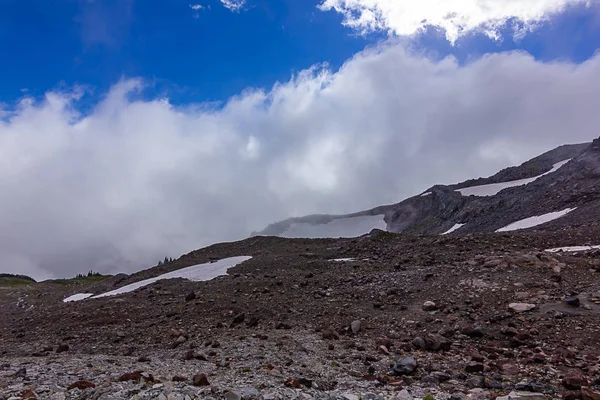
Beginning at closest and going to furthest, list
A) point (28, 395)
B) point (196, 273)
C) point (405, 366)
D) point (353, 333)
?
point (28, 395)
point (405, 366)
point (353, 333)
point (196, 273)

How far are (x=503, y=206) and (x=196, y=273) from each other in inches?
1772

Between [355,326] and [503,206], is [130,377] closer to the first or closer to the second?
[355,326]

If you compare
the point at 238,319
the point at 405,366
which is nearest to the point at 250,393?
the point at 405,366

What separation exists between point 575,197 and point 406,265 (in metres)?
30.3

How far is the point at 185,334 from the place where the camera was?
1753 cm

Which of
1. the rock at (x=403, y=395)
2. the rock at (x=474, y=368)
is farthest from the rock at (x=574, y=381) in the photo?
the rock at (x=403, y=395)

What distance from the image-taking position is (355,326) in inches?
657

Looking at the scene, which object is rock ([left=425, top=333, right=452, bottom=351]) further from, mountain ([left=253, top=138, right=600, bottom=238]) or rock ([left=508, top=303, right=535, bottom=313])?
mountain ([left=253, top=138, right=600, bottom=238])

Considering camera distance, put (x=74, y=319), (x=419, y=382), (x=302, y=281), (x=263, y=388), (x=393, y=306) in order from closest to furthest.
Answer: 1. (x=263, y=388)
2. (x=419, y=382)
3. (x=393, y=306)
4. (x=74, y=319)
5. (x=302, y=281)

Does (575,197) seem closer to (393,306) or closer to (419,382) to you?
(393,306)

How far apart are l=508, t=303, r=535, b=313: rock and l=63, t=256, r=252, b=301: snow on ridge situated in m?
22.9

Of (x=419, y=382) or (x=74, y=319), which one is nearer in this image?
(x=419, y=382)

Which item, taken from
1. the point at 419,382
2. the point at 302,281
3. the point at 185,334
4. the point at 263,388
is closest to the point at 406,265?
A: the point at 302,281

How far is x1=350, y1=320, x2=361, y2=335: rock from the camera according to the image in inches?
650
